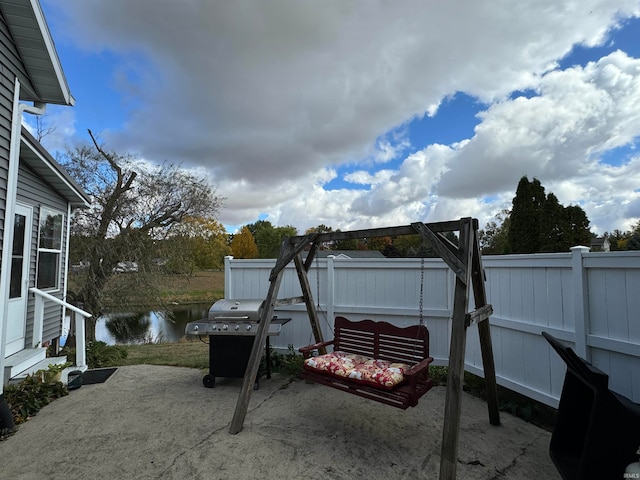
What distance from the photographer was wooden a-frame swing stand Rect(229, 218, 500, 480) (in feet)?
6.91

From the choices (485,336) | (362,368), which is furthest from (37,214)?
(485,336)

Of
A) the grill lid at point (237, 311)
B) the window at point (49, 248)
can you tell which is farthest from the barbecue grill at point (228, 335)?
the window at point (49, 248)

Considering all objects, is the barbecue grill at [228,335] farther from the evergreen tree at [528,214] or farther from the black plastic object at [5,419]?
the evergreen tree at [528,214]

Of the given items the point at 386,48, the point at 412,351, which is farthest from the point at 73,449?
the point at 386,48

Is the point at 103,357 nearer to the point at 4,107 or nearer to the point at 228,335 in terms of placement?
the point at 228,335

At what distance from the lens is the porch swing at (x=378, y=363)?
2453 mm

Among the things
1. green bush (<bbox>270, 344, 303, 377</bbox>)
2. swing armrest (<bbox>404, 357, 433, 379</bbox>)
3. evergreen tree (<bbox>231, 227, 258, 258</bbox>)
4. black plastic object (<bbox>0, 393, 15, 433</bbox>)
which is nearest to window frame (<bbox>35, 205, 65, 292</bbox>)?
black plastic object (<bbox>0, 393, 15, 433</bbox>)

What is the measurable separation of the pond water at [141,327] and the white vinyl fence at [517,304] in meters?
7.35

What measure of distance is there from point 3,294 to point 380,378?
3454 mm

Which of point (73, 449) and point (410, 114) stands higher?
point (410, 114)

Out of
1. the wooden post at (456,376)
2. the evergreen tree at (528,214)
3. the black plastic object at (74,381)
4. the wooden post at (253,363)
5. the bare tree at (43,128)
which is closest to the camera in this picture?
the wooden post at (456,376)

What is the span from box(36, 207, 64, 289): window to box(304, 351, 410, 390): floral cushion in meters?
4.56

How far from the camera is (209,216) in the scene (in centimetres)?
1185

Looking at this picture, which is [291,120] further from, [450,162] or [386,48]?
[450,162]
